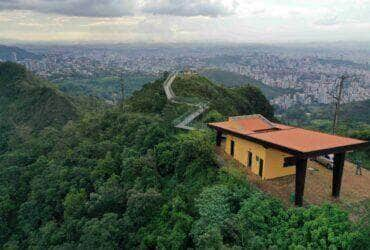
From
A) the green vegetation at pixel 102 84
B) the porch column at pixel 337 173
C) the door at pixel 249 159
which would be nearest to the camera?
the porch column at pixel 337 173

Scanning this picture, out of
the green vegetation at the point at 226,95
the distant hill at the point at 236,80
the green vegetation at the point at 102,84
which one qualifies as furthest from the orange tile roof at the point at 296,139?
the distant hill at the point at 236,80

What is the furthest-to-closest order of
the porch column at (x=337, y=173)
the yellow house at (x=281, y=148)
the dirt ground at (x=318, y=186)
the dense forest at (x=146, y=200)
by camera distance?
the porch column at (x=337, y=173) → the dirt ground at (x=318, y=186) → the yellow house at (x=281, y=148) → the dense forest at (x=146, y=200)

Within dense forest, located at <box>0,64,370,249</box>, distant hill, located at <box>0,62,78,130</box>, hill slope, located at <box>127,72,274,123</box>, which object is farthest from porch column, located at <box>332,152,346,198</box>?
distant hill, located at <box>0,62,78,130</box>

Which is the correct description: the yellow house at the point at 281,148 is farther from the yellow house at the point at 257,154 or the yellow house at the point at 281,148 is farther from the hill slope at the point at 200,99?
the hill slope at the point at 200,99

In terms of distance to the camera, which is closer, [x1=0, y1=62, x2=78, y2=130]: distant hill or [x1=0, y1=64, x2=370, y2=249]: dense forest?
[x1=0, y1=64, x2=370, y2=249]: dense forest

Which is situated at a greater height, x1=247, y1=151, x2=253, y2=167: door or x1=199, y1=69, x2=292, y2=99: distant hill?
x1=247, y1=151, x2=253, y2=167: door

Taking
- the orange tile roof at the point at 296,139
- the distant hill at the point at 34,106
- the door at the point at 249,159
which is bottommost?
the distant hill at the point at 34,106

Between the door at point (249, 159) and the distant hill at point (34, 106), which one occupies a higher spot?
the door at point (249, 159)

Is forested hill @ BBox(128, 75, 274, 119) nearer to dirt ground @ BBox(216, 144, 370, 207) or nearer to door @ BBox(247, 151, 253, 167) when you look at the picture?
door @ BBox(247, 151, 253, 167)
